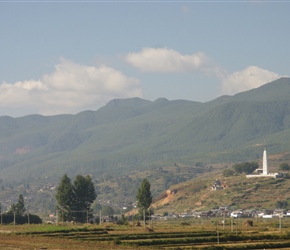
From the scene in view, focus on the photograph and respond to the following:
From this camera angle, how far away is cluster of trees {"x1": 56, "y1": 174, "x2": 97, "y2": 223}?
11757 centimetres

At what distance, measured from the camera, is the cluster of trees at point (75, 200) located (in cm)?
11757

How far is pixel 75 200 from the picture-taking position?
395 feet

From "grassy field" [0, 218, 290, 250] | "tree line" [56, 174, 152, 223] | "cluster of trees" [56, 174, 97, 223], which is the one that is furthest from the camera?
"tree line" [56, 174, 152, 223]

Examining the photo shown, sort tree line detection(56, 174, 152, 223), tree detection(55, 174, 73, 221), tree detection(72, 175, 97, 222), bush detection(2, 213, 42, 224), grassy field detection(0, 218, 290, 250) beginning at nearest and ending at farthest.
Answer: grassy field detection(0, 218, 290, 250), bush detection(2, 213, 42, 224), tree line detection(56, 174, 152, 223), tree detection(55, 174, 73, 221), tree detection(72, 175, 97, 222)

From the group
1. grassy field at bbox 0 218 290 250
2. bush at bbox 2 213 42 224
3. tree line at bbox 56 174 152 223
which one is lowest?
grassy field at bbox 0 218 290 250

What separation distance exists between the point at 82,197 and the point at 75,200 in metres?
1.24

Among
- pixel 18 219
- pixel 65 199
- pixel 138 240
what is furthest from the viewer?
pixel 65 199

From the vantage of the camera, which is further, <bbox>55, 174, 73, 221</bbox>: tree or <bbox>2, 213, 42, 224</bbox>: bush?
<bbox>55, 174, 73, 221</bbox>: tree

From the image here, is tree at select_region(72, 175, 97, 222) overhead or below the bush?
overhead

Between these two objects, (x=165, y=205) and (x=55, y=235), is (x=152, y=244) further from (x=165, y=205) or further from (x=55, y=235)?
(x=165, y=205)

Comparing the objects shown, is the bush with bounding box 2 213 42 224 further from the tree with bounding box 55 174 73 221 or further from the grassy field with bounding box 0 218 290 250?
the grassy field with bounding box 0 218 290 250

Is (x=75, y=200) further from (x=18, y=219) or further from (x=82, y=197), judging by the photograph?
(x=18, y=219)

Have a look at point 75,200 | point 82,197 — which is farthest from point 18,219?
point 82,197

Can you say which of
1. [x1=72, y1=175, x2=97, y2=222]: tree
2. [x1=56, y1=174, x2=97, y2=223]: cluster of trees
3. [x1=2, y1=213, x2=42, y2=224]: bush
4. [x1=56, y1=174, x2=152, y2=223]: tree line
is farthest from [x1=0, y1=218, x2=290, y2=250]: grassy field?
[x1=72, y1=175, x2=97, y2=222]: tree
